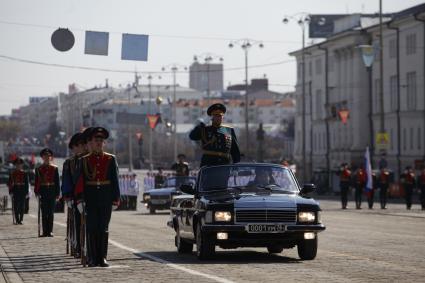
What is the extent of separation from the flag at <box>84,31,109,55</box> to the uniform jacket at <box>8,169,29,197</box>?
7056 millimetres

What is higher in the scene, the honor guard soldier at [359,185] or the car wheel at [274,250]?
the honor guard soldier at [359,185]

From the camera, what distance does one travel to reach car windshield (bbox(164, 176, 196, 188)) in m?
44.7

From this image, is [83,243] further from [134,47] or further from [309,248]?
[134,47]

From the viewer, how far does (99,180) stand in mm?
18375

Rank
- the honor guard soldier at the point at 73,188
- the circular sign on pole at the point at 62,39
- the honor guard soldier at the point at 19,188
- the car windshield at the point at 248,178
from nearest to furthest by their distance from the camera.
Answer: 1. the car windshield at the point at 248,178
2. the honor guard soldier at the point at 73,188
3. the honor guard soldier at the point at 19,188
4. the circular sign on pole at the point at 62,39

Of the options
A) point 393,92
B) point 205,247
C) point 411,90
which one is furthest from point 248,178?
point 393,92

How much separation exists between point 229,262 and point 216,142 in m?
3.29

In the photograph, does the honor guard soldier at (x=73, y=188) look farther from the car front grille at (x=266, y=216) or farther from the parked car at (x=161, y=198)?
the parked car at (x=161, y=198)

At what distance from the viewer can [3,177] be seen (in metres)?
114

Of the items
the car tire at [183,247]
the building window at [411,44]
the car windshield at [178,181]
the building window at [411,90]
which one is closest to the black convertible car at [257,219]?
the car tire at [183,247]

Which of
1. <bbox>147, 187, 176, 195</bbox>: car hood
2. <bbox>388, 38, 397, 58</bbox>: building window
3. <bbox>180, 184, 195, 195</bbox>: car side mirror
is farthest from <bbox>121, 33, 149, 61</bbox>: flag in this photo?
<bbox>388, 38, 397, 58</bbox>: building window

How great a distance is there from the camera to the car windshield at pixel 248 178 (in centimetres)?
2027

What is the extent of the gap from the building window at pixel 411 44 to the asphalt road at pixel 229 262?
72.1m

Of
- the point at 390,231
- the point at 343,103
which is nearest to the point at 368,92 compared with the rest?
the point at 343,103
